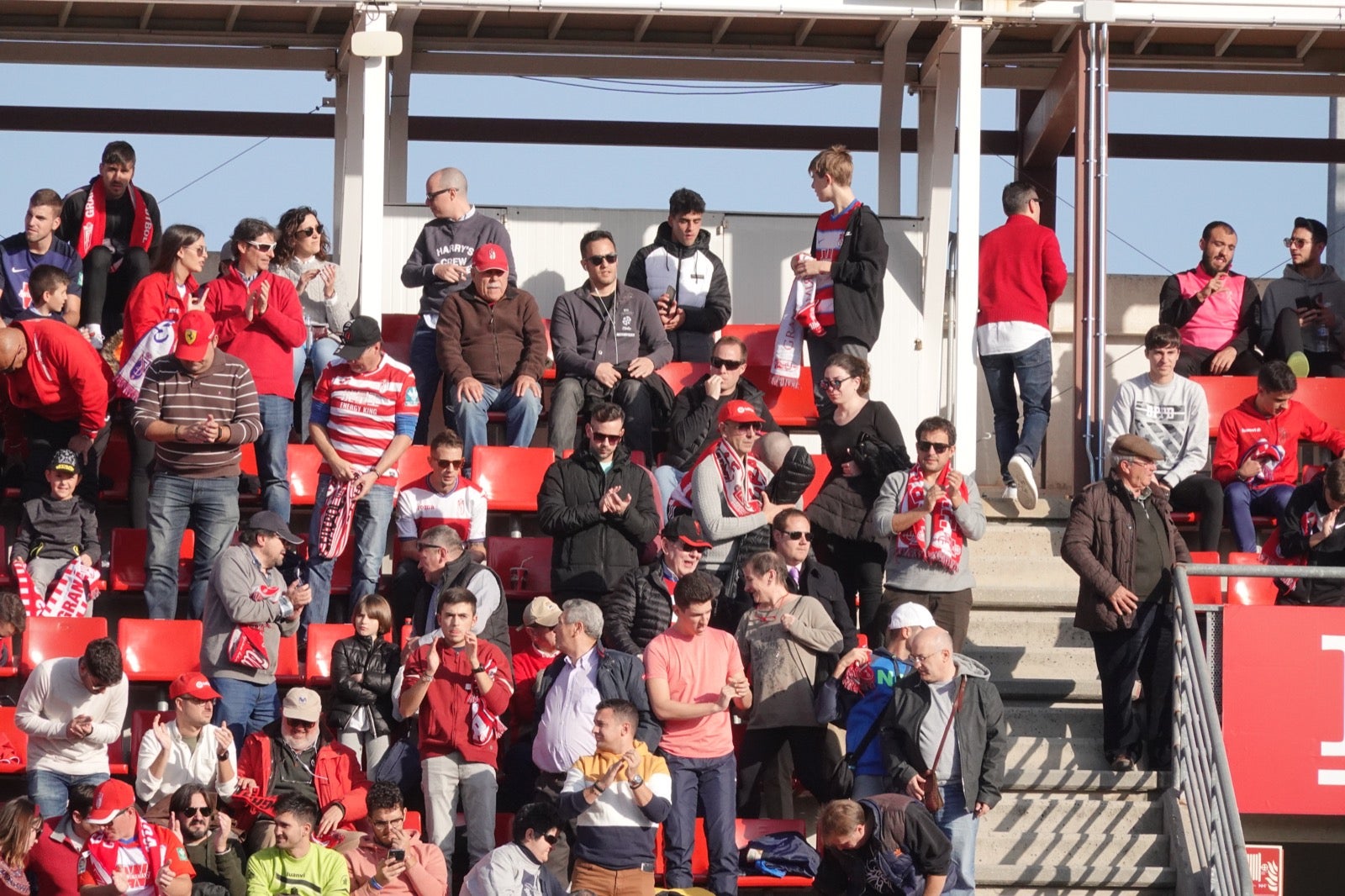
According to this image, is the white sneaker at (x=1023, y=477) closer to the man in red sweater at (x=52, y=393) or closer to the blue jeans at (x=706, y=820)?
the blue jeans at (x=706, y=820)

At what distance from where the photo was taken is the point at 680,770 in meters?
9.03

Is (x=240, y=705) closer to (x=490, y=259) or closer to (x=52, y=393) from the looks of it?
(x=52, y=393)

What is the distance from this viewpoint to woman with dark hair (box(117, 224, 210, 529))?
432 inches

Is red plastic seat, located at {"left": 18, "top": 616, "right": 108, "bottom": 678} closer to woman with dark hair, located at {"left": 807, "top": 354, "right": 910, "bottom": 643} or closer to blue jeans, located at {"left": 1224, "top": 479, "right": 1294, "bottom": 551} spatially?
woman with dark hair, located at {"left": 807, "top": 354, "right": 910, "bottom": 643}

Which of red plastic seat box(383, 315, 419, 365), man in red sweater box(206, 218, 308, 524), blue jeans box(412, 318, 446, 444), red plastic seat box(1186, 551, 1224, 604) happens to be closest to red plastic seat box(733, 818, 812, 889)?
red plastic seat box(1186, 551, 1224, 604)

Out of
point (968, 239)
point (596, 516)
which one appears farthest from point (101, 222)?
point (968, 239)

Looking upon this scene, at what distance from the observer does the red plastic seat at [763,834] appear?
908 cm

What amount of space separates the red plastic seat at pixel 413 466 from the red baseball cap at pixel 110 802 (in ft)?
10.3

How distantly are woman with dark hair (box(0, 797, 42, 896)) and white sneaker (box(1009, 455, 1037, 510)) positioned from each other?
528cm

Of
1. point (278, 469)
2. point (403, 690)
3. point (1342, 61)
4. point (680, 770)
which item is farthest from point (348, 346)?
point (1342, 61)

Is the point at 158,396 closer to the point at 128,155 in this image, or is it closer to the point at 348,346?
the point at 348,346

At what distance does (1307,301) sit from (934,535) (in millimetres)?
3819

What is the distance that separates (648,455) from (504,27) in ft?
10.7

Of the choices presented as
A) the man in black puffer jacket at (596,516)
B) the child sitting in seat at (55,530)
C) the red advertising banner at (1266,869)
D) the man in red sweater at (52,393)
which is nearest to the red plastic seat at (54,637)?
the child sitting in seat at (55,530)
